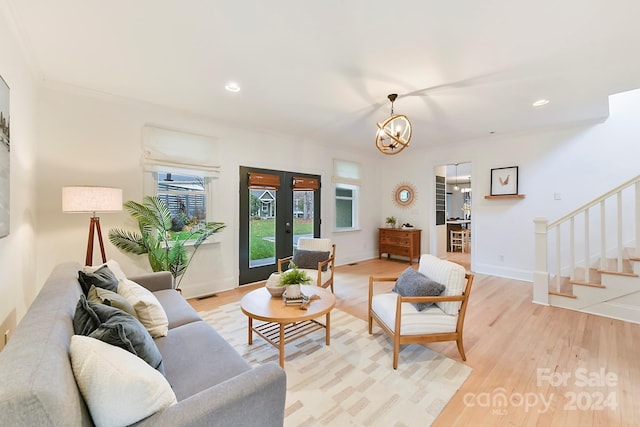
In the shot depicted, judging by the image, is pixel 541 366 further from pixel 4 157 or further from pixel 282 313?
pixel 4 157

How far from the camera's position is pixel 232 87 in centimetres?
292

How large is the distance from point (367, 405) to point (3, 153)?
9.67ft

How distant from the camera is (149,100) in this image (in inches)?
129

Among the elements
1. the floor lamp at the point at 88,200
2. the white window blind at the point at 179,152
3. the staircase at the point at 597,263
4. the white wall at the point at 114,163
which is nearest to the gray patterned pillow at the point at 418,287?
the staircase at the point at 597,263

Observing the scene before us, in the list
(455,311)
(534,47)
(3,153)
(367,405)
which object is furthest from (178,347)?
(534,47)

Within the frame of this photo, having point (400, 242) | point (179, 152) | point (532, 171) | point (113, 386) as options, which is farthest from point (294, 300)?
point (532, 171)

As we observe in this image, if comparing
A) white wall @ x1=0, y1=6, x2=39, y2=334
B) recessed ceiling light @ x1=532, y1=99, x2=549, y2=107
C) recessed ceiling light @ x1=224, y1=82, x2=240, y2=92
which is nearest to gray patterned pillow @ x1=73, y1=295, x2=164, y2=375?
white wall @ x1=0, y1=6, x2=39, y2=334

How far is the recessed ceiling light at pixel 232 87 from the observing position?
2850 mm

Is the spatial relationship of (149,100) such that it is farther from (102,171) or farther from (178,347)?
(178,347)

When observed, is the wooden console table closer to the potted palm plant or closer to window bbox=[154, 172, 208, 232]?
window bbox=[154, 172, 208, 232]

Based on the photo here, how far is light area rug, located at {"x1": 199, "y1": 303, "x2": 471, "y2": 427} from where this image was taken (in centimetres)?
165

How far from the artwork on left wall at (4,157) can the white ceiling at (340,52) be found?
1.97 ft

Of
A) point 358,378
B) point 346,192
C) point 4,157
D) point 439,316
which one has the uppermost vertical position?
point 346,192

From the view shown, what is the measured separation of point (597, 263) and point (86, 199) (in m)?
6.00
